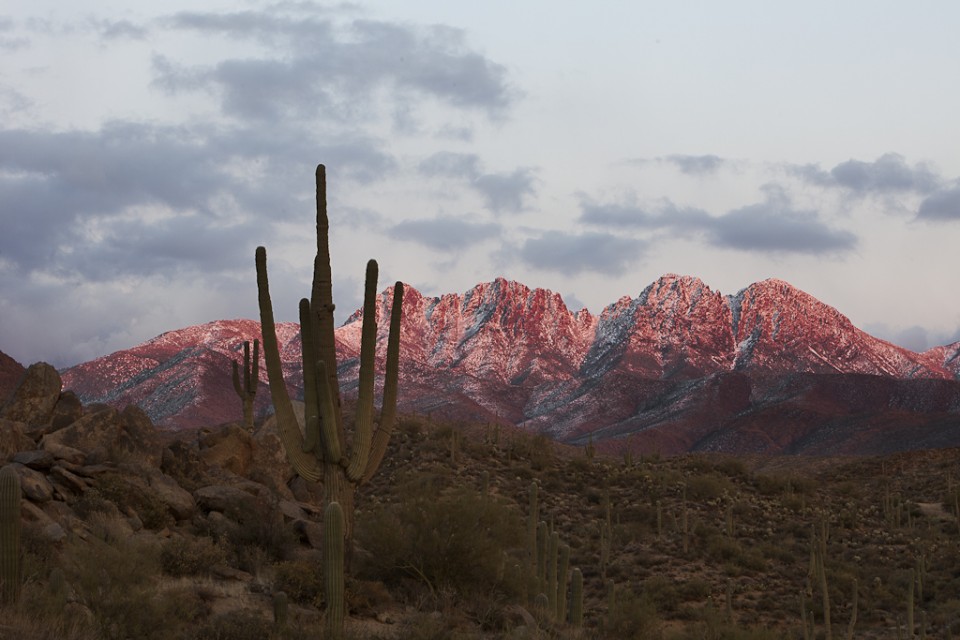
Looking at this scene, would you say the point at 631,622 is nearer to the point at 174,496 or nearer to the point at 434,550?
the point at 434,550

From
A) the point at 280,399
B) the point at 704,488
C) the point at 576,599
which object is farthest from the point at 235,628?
the point at 704,488

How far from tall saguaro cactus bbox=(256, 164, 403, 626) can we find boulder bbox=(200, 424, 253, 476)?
9777mm

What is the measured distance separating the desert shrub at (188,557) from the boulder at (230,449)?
28.8 feet

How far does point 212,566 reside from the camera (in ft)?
54.8

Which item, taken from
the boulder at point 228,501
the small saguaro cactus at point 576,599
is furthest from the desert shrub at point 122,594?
the small saguaro cactus at point 576,599

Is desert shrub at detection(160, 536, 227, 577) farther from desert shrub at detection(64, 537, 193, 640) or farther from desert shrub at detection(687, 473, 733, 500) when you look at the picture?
desert shrub at detection(687, 473, 733, 500)

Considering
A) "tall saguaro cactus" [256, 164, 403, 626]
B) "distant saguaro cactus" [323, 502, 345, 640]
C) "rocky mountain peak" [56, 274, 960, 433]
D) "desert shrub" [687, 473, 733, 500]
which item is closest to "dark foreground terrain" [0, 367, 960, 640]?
"desert shrub" [687, 473, 733, 500]

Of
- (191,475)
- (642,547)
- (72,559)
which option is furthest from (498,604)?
(642,547)

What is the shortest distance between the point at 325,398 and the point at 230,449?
Result: 11.6 meters

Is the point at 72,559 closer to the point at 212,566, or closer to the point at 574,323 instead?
the point at 212,566

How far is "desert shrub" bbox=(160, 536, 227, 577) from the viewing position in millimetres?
16094

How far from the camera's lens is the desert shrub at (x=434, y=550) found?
1806 cm

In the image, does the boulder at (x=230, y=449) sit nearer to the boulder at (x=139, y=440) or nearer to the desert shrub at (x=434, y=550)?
the boulder at (x=139, y=440)

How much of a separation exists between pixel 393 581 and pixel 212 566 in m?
3.23
